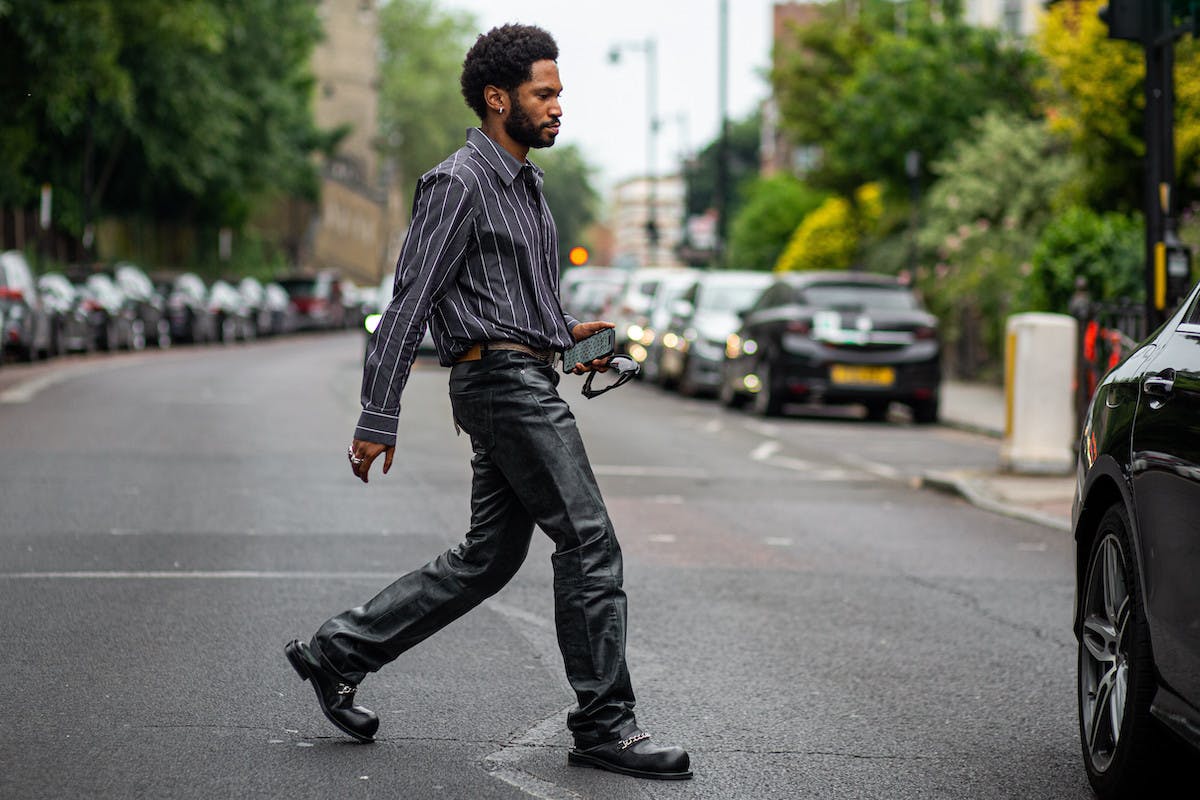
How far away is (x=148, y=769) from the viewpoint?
16.4 feet

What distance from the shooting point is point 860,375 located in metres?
20.7

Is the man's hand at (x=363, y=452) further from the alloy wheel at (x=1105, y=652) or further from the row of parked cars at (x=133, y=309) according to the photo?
the row of parked cars at (x=133, y=309)

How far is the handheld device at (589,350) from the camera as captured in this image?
520cm

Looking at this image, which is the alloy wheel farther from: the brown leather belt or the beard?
the beard

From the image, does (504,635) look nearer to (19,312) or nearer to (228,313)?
(19,312)

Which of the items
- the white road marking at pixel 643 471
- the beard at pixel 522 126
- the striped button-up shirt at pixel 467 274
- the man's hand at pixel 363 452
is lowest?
the white road marking at pixel 643 471

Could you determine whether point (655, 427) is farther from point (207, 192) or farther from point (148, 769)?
point (207, 192)

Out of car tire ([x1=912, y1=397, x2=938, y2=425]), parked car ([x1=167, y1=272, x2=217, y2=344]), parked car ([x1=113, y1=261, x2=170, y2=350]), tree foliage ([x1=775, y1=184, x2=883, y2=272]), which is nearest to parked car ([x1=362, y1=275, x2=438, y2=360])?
car tire ([x1=912, y1=397, x2=938, y2=425])

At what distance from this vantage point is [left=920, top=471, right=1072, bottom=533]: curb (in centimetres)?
1193

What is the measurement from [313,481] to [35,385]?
36.2ft

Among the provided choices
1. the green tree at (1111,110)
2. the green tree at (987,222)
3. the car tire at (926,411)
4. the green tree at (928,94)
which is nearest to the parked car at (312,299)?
the green tree at (928,94)

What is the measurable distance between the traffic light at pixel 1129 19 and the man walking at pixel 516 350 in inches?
308

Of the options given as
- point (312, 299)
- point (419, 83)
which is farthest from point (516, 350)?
point (419, 83)

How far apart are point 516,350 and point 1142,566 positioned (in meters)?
1.66
